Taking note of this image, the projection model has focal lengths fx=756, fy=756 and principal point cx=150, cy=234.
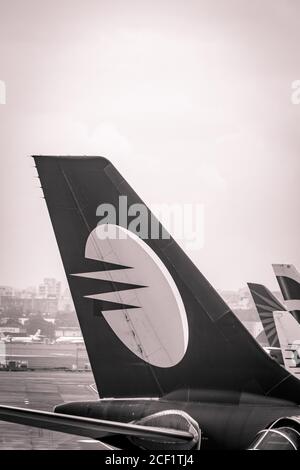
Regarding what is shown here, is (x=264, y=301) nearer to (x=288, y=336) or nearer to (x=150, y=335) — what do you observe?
(x=288, y=336)

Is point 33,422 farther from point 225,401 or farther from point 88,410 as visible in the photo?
point 225,401

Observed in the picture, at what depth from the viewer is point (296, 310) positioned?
27.7 meters

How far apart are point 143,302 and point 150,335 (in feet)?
1.23

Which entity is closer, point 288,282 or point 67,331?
point 288,282

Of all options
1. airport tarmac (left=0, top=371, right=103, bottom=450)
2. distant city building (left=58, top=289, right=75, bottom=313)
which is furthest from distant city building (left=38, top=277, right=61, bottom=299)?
airport tarmac (left=0, top=371, right=103, bottom=450)

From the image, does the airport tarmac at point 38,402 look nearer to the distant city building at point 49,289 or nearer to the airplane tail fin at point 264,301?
the airplane tail fin at point 264,301

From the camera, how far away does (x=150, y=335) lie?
842cm

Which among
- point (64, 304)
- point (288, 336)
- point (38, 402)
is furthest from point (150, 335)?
point (64, 304)

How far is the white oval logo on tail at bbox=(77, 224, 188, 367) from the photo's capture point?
330 inches

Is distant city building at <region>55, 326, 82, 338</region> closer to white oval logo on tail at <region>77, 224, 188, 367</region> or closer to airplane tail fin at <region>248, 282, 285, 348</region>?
airplane tail fin at <region>248, 282, 285, 348</region>

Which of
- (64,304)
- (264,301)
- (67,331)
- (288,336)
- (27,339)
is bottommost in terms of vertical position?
(67,331)

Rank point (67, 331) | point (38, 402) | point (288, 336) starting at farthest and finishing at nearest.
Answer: point (67, 331), point (38, 402), point (288, 336)

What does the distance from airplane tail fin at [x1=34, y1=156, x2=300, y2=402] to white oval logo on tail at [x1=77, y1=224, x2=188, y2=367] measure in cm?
1
